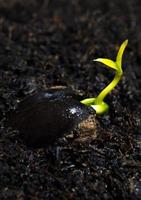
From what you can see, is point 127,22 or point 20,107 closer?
point 20,107

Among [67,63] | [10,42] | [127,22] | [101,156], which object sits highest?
[127,22]

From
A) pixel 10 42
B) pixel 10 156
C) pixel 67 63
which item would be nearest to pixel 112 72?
pixel 67 63

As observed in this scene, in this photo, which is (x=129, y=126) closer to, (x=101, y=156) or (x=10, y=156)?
(x=101, y=156)

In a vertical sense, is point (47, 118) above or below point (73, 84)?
below

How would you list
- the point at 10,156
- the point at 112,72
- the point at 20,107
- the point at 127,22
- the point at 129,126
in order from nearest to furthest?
the point at 10,156
the point at 20,107
the point at 129,126
the point at 112,72
the point at 127,22

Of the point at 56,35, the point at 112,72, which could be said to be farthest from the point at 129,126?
the point at 56,35

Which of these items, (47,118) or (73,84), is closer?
(47,118)

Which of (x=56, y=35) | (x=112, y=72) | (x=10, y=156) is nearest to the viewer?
(x=10, y=156)

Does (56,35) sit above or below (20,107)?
above
